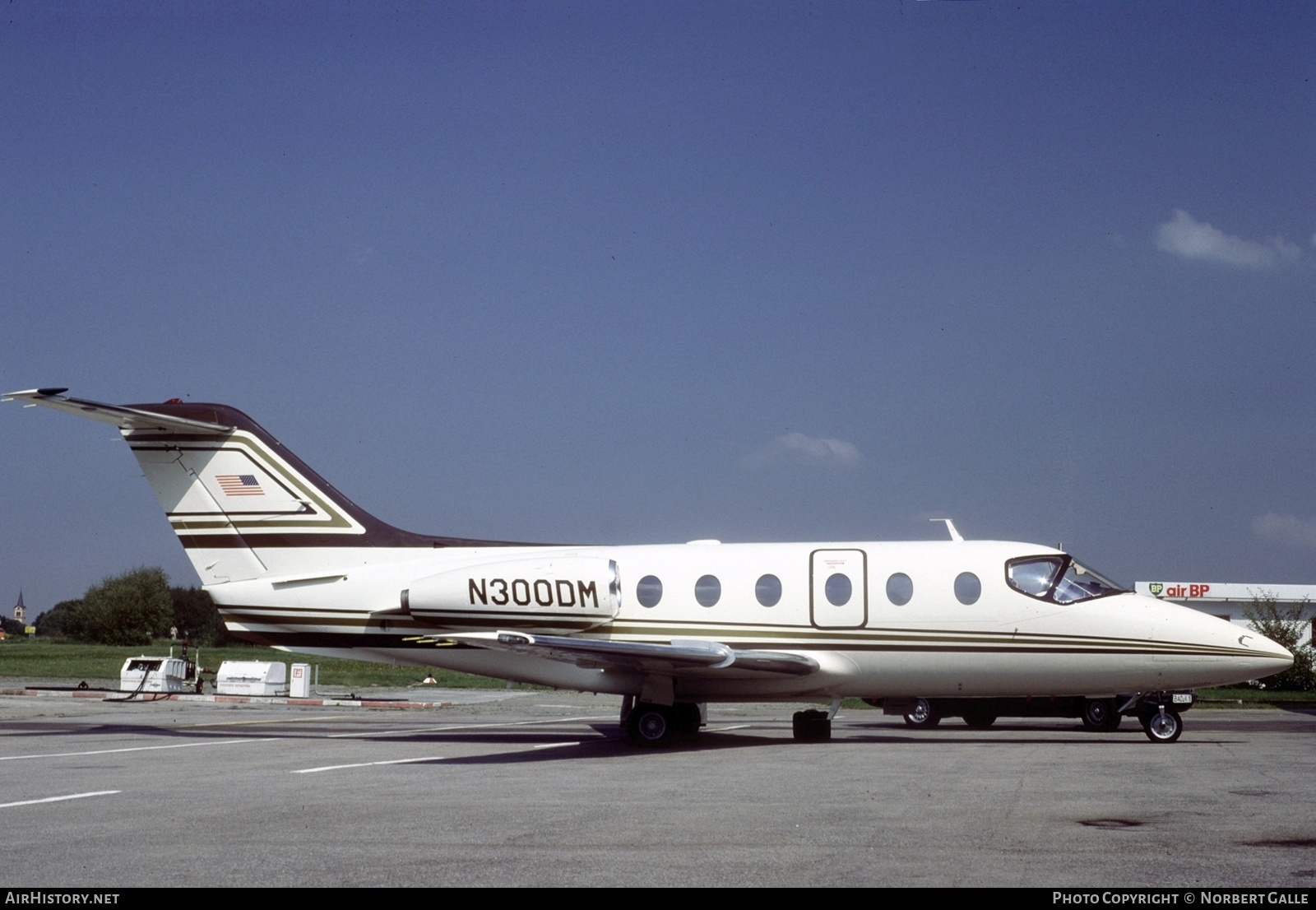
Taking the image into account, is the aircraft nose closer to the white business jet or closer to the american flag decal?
the white business jet

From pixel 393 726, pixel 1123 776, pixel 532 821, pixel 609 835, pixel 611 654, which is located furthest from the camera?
pixel 393 726

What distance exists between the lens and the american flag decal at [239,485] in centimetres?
2155

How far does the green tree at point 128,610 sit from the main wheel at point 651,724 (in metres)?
98.8

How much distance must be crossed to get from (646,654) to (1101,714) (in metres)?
11.7

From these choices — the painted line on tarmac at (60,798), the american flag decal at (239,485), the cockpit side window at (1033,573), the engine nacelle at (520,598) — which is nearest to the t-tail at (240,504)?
the american flag decal at (239,485)

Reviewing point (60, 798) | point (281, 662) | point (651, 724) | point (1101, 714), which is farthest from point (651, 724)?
point (281, 662)

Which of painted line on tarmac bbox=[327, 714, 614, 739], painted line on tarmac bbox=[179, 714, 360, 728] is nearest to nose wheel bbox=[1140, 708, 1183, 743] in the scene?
painted line on tarmac bbox=[327, 714, 614, 739]

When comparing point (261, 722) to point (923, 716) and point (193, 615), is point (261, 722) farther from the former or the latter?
point (193, 615)

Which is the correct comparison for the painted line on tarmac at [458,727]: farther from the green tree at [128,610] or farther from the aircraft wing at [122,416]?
the green tree at [128,610]

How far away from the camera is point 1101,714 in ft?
83.1

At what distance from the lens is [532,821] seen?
33.0 ft
